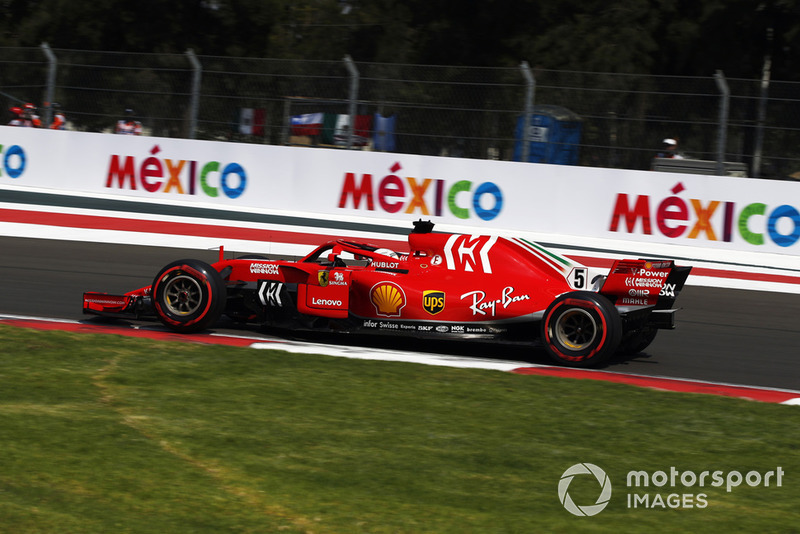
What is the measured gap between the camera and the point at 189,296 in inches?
338

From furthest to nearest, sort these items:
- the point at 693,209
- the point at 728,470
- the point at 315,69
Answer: the point at 315,69
the point at 693,209
the point at 728,470

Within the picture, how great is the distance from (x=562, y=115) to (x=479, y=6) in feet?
47.0

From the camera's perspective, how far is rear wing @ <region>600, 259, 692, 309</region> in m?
7.87

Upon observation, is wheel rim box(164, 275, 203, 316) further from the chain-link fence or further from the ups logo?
the chain-link fence

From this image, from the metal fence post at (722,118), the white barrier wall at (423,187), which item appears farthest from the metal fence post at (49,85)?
the metal fence post at (722,118)

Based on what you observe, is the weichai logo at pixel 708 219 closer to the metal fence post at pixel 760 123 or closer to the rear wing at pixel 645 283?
the metal fence post at pixel 760 123

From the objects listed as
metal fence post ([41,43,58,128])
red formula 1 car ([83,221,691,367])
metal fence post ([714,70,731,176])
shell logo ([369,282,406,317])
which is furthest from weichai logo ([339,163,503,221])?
shell logo ([369,282,406,317])

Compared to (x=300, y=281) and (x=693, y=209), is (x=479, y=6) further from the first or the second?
(x=300, y=281)

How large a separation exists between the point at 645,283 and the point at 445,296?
62.6 inches

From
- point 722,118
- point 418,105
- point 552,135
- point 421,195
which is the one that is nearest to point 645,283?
point 722,118

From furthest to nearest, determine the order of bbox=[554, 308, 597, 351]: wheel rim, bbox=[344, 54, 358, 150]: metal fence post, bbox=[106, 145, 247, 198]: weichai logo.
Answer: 1. bbox=[106, 145, 247, 198]: weichai logo
2. bbox=[344, 54, 358, 150]: metal fence post
3. bbox=[554, 308, 597, 351]: wheel rim

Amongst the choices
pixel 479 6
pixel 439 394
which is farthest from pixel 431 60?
pixel 439 394

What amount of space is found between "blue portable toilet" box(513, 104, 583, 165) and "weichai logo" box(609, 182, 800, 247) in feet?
3.69

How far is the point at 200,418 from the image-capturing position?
5879 mm
